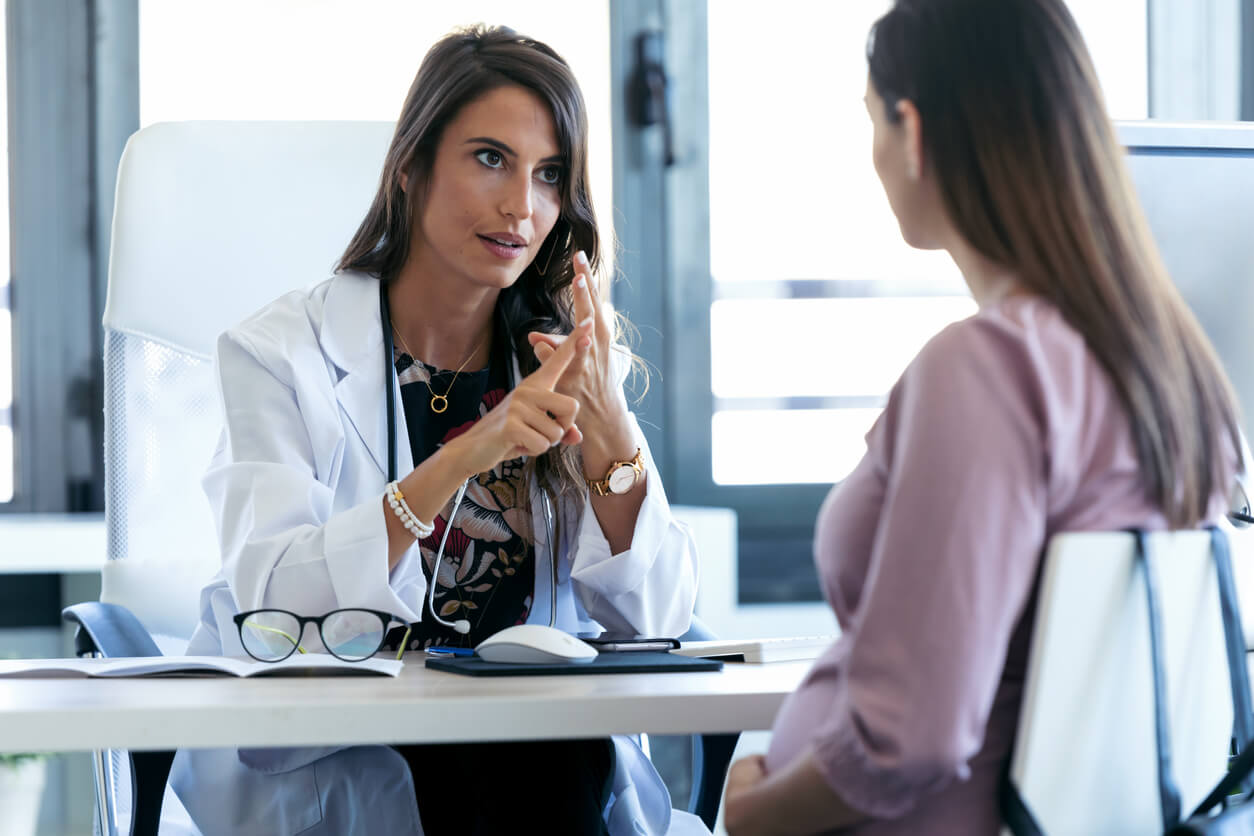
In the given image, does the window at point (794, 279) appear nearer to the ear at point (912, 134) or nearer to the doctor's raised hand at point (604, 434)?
the doctor's raised hand at point (604, 434)

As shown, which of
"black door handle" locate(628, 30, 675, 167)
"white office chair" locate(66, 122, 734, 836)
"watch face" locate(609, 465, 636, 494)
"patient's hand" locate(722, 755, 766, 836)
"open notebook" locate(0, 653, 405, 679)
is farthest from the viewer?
"black door handle" locate(628, 30, 675, 167)

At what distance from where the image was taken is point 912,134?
0.83 metres

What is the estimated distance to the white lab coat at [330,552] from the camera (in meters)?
1.22

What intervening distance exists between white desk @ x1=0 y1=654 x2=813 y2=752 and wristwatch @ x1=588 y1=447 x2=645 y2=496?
0.48 m

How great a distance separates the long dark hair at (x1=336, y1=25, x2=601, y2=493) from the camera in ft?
5.08

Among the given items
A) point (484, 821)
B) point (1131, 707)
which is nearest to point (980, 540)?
point (1131, 707)

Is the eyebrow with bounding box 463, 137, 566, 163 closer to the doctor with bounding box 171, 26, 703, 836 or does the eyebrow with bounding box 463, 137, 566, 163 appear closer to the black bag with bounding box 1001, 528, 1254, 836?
the doctor with bounding box 171, 26, 703, 836

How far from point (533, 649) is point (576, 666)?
0.13ft

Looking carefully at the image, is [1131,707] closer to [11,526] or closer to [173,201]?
[173,201]

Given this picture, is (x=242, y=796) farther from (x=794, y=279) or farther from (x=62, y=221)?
(x=794, y=279)

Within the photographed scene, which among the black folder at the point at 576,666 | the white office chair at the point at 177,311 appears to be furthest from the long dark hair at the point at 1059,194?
the white office chair at the point at 177,311

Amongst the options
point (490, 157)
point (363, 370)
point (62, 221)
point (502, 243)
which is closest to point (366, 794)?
point (363, 370)

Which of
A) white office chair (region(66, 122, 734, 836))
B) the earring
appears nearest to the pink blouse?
the earring

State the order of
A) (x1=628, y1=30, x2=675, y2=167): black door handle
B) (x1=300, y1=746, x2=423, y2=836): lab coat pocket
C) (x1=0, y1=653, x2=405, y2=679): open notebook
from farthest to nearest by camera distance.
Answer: (x1=628, y1=30, x2=675, y2=167): black door handle
(x1=300, y1=746, x2=423, y2=836): lab coat pocket
(x1=0, y1=653, x2=405, y2=679): open notebook
